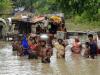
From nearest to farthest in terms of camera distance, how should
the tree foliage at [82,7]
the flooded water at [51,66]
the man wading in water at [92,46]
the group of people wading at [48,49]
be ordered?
the flooded water at [51,66]
the group of people wading at [48,49]
the man wading in water at [92,46]
the tree foliage at [82,7]

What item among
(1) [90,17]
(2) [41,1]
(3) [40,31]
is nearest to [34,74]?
(1) [90,17]

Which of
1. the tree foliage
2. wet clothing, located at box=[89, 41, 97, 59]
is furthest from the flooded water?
the tree foliage

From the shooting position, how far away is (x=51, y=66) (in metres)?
18.4

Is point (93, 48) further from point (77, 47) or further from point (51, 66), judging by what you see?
point (51, 66)

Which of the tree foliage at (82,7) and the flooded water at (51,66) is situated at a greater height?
the tree foliage at (82,7)

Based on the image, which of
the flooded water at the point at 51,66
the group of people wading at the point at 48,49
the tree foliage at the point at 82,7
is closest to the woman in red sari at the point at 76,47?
the group of people wading at the point at 48,49

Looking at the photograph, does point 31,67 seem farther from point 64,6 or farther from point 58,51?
point 64,6

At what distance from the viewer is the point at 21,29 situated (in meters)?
33.2

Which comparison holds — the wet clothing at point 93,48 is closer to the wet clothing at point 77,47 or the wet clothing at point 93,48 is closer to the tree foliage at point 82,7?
the wet clothing at point 77,47

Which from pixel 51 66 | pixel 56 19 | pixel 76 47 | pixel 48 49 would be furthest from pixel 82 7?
pixel 51 66

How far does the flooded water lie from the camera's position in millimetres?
16859

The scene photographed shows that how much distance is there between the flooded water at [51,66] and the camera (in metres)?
16.9

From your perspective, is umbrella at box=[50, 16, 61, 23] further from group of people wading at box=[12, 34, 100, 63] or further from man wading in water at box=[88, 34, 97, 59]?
man wading in water at box=[88, 34, 97, 59]

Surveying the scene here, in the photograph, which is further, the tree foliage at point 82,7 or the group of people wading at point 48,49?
the tree foliage at point 82,7
